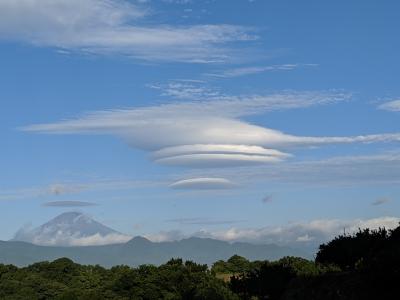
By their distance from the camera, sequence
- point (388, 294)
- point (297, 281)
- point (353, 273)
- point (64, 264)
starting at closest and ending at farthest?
point (388, 294), point (353, 273), point (297, 281), point (64, 264)

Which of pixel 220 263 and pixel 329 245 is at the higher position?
pixel 220 263

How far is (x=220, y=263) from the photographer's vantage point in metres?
156

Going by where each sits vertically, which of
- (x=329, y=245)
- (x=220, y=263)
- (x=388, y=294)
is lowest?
(x=388, y=294)

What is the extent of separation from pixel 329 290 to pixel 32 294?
123 metres

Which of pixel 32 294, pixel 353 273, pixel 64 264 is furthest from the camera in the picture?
pixel 64 264

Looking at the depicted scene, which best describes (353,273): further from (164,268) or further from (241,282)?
(164,268)

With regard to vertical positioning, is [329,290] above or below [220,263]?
below

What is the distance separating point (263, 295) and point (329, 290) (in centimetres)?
1466

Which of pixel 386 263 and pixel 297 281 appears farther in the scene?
pixel 297 281

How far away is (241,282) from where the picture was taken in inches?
Result: 2264

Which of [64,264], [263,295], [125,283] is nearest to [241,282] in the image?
[263,295]

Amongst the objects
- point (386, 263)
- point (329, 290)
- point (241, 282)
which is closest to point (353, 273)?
point (329, 290)

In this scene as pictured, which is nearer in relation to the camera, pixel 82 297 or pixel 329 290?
pixel 329 290

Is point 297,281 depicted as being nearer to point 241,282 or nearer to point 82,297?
point 241,282
